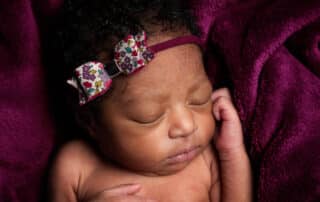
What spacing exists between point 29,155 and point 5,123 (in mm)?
A: 126

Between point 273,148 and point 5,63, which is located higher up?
point 5,63

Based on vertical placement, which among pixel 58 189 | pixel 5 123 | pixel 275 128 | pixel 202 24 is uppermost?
pixel 202 24

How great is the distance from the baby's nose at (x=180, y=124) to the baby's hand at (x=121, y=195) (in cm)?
21

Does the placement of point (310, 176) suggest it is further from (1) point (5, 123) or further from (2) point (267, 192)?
(1) point (5, 123)

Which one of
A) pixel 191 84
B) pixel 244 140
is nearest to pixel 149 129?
pixel 191 84

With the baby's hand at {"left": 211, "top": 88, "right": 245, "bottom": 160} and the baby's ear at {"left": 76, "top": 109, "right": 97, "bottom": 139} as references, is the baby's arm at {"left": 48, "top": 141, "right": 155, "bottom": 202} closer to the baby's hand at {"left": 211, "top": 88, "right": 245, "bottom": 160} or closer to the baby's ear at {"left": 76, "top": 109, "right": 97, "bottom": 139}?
the baby's ear at {"left": 76, "top": 109, "right": 97, "bottom": 139}

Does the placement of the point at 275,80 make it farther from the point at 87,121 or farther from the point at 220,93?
the point at 87,121

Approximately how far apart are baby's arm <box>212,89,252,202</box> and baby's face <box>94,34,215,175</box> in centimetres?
7

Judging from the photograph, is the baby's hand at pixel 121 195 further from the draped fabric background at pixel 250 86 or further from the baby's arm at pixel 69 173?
the draped fabric background at pixel 250 86

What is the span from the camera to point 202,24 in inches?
54.2

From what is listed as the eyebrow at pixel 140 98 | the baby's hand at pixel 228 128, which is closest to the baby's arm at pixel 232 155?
the baby's hand at pixel 228 128

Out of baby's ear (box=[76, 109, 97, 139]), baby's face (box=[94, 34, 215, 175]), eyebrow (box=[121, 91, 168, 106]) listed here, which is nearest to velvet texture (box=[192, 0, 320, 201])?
baby's face (box=[94, 34, 215, 175])

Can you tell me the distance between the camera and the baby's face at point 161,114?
117 centimetres

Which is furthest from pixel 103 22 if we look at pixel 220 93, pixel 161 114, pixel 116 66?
pixel 220 93
